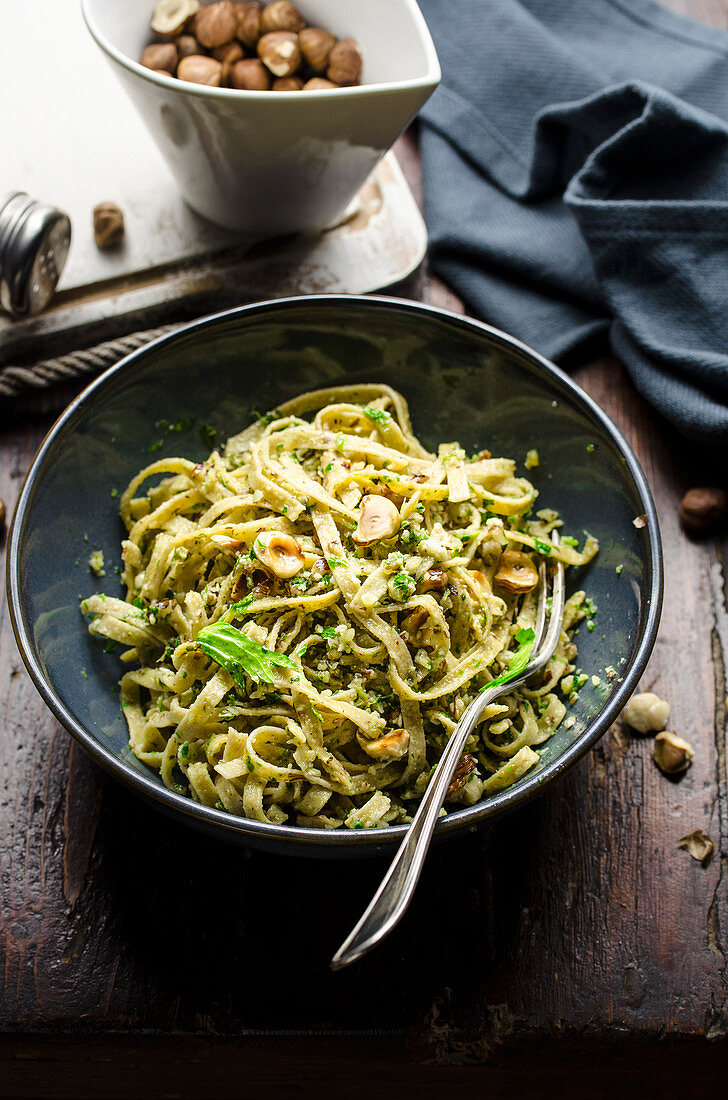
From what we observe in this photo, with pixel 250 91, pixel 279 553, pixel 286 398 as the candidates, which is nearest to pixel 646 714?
pixel 279 553

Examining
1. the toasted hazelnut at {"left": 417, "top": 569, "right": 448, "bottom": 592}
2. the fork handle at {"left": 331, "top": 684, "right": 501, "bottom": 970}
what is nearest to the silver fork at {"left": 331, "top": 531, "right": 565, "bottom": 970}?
the fork handle at {"left": 331, "top": 684, "right": 501, "bottom": 970}

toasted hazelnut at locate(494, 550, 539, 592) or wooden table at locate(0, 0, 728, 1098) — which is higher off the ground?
toasted hazelnut at locate(494, 550, 539, 592)

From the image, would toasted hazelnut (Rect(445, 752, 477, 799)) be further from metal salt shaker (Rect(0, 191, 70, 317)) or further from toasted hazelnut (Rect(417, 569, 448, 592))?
metal salt shaker (Rect(0, 191, 70, 317))

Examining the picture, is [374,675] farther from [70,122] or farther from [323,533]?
[70,122]

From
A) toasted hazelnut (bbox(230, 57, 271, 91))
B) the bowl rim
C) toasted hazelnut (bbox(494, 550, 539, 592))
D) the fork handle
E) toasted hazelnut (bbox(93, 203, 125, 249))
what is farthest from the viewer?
toasted hazelnut (bbox(93, 203, 125, 249))

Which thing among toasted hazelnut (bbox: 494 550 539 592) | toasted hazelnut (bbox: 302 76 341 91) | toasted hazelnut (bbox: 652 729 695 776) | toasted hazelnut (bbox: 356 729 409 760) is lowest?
toasted hazelnut (bbox: 652 729 695 776)

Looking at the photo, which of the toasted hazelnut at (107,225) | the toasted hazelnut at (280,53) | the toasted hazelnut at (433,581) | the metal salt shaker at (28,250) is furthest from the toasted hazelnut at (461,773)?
the toasted hazelnut at (280,53)

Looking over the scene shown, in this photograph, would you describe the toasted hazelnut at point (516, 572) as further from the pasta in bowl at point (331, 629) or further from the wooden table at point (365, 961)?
the wooden table at point (365, 961)
